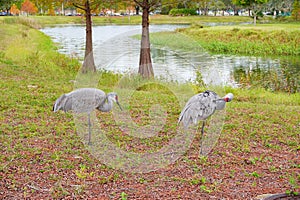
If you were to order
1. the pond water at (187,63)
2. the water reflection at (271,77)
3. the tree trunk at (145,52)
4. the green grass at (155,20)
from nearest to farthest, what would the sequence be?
the pond water at (187,63) → the tree trunk at (145,52) → the water reflection at (271,77) → the green grass at (155,20)

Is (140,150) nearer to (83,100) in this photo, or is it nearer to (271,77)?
(83,100)

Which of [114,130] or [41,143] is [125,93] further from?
[41,143]

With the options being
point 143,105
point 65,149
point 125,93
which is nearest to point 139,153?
point 65,149

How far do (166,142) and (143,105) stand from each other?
2.58 m

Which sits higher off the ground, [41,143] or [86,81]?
[86,81]

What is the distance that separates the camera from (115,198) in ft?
16.4

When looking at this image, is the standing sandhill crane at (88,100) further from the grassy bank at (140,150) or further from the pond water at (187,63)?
the pond water at (187,63)

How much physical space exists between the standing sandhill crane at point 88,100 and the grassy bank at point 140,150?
2.34 feet

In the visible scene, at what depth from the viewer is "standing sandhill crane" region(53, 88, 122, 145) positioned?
239 inches

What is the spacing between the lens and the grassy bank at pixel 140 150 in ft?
17.1

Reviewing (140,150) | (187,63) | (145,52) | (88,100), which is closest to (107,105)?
(88,100)

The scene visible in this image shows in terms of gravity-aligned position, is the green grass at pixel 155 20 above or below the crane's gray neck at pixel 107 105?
above

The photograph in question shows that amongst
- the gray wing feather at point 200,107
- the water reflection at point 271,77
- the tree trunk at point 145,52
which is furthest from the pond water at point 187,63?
the gray wing feather at point 200,107

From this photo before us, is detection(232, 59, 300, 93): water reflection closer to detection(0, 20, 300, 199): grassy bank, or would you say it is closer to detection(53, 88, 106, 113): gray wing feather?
detection(0, 20, 300, 199): grassy bank
